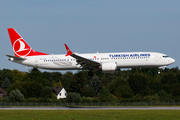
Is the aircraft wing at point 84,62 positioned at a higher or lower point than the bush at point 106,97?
higher

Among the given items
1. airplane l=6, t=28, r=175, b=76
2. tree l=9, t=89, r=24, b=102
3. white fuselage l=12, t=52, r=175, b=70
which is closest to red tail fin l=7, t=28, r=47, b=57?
airplane l=6, t=28, r=175, b=76

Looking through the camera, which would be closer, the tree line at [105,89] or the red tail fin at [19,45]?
the red tail fin at [19,45]

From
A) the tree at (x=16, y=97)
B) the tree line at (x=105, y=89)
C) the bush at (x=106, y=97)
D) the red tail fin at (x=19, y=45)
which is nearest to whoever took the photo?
the red tail fin at (x=19, y=45)

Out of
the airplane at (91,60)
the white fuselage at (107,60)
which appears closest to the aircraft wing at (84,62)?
the airplane at (91,60)

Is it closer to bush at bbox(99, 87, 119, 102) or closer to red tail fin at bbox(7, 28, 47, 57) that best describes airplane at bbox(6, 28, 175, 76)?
red tail fin at bbox(7, 28, 47, 57)

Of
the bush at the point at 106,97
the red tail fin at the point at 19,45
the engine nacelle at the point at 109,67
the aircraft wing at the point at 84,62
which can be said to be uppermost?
the red tail fin at the point at 19,45

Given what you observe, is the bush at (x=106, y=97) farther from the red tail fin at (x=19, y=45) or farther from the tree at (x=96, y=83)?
the tree at (x=96, y=83)

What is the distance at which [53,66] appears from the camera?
53.8 metres

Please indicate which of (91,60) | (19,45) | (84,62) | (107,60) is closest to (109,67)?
(107,60)

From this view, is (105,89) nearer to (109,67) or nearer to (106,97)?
(106,97)

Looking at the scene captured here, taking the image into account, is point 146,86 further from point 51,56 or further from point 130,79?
point 51,56

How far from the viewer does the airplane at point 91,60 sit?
1994 inches

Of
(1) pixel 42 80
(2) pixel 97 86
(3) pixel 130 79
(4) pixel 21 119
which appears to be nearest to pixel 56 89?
(1) pixel 42 80

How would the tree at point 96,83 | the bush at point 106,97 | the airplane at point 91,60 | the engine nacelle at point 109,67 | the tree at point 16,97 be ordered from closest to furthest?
the engine nacelle at point 109,67
the airplane at point 91,60
the tree at point 16,97
the bush at point 106,97
the tree at point 96,83
